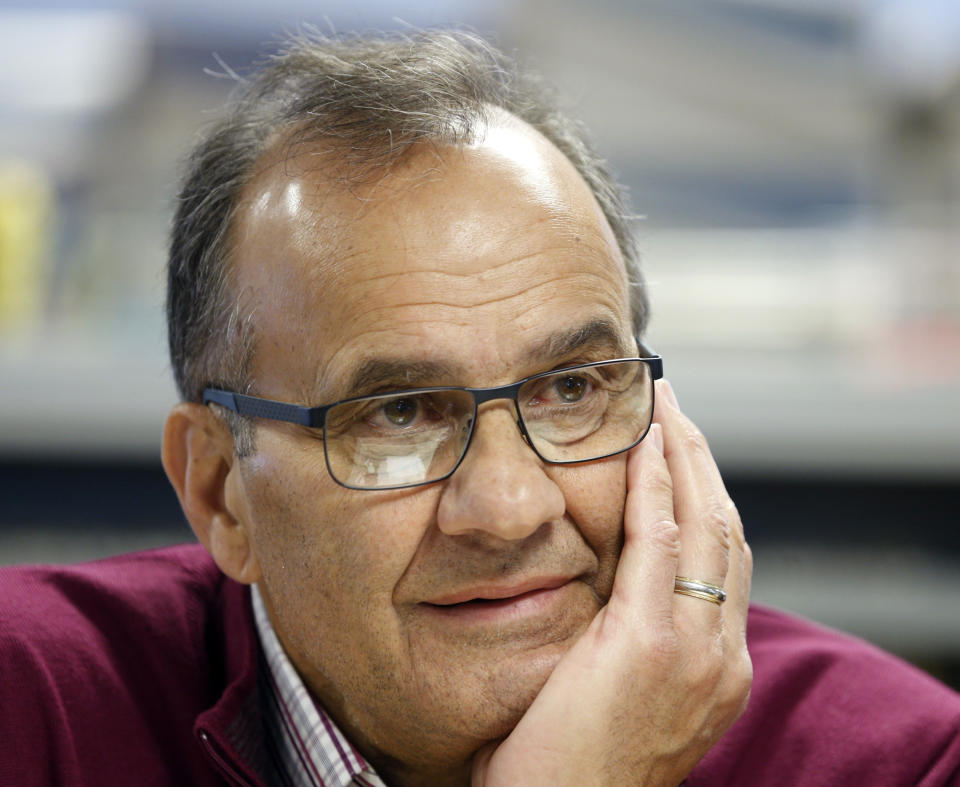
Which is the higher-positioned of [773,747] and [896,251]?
[896,251]

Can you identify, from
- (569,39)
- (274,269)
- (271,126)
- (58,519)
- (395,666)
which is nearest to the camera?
(395,666)

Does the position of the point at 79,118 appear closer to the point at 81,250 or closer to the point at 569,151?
the point at 81,250

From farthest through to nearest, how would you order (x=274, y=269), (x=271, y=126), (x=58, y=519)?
(x=58, y=519) < (x=271, y=126) < (x=274, y=269)

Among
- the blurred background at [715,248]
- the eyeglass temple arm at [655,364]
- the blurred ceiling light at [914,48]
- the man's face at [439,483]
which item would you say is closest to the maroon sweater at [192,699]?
the man's face at [439,483]

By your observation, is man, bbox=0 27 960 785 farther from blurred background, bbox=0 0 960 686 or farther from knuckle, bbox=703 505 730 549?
blurred background, bbox=0 0 960 686

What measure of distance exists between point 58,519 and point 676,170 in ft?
8.57

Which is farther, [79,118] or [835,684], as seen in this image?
[79,118]

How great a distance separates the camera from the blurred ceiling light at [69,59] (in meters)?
3.84

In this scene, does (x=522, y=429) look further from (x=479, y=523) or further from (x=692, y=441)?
(x=692, y=441)

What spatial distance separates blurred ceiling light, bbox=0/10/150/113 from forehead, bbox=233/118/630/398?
9.24ft

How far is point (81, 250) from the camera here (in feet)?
11.1

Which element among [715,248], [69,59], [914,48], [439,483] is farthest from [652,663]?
[69,59]

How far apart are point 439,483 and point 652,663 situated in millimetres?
361

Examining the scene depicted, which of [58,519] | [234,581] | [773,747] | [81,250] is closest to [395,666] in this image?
[234,581]
